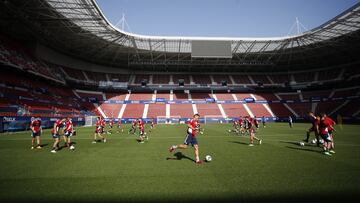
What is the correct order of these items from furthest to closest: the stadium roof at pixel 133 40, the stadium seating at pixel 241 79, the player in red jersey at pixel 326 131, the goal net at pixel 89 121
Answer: the stadium seating at pixel 241 79 → the goal net at pixel 89 121 → the stadium roof at pixel 133 40 → the player in red jersey at pixel 326 131

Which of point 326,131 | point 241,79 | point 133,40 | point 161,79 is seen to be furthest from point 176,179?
point 241,79

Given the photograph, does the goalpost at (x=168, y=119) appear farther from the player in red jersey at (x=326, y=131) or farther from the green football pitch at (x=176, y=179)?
the green football pitch at (x=176, y=179)

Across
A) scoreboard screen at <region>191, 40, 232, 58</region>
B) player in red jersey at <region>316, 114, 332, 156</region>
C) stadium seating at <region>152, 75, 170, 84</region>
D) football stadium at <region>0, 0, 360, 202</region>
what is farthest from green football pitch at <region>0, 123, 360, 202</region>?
stadium seating at <region>152, 75, 170, 84</region>

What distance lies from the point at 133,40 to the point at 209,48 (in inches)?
675

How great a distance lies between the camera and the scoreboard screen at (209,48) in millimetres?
45719

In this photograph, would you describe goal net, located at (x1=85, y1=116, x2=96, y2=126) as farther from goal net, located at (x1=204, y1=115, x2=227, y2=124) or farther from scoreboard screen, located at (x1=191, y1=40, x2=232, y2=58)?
goal net, located at (x1=204, y1=115, x2=227, y2=124)

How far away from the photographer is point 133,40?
4559 cm

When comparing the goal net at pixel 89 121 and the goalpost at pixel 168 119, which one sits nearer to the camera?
the goal net at pixel 89 121

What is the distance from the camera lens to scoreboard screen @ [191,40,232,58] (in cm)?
4572

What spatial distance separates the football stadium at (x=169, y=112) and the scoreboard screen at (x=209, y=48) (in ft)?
0.75

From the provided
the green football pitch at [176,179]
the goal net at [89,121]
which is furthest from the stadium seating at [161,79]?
the green football pitch at [176,179]

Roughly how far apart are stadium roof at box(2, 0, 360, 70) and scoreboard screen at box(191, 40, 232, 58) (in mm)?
993

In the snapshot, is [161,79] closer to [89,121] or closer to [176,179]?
[89,121]

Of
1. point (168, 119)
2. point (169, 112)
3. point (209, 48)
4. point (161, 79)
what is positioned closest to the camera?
point (209, 48)
